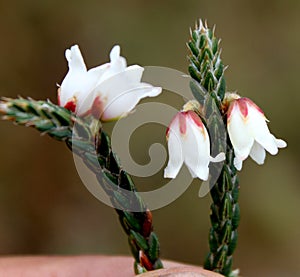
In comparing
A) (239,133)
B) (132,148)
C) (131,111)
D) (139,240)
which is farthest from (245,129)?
(132,148)

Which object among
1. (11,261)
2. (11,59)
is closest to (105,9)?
(11,59)

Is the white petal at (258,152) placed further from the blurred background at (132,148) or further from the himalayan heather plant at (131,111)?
the blurred background at (132,148)

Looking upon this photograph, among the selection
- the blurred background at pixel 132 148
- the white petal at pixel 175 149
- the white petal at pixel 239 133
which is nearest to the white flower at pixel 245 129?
the white petal at pixel 239 133

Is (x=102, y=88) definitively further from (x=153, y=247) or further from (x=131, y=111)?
(x=153, y=247)

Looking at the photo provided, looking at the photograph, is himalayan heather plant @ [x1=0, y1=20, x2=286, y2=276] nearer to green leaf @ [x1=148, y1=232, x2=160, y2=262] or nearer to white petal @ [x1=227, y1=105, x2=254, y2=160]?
white petal @ [x1=227, y1=105, x2=254, y2=160]

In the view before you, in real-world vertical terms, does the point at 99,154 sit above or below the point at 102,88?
below

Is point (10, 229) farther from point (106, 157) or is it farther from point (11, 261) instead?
point (106, 157)
